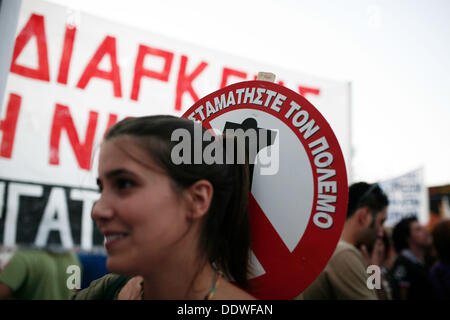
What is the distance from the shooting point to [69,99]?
2.48 meters

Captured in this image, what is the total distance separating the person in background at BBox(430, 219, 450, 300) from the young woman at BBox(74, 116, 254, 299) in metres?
2.37

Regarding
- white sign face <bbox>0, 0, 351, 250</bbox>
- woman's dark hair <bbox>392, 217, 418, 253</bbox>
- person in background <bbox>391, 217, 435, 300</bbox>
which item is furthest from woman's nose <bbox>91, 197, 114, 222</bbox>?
woman's dark hair <bbox>392, 217, 418, 253</bbox>

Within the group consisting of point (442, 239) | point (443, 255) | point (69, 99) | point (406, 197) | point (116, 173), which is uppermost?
point (69, 99)

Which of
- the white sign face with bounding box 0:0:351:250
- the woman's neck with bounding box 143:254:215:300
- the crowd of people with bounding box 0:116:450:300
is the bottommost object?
the woman's neck with bounding box 143:254:215:300

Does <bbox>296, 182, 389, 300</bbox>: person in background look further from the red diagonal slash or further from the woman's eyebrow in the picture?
the woman's eyebrow

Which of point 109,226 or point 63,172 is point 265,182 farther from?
point 63,172

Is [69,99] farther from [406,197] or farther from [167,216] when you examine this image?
[406,197]

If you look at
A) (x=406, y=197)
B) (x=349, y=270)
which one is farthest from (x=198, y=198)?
(x=406, y=197)

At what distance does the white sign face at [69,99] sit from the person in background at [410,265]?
1.46m

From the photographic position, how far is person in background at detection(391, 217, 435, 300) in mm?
3172

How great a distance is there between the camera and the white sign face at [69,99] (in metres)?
2.28

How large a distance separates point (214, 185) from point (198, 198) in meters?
0.07

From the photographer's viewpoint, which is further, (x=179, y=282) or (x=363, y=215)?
(x=363, y=215)
